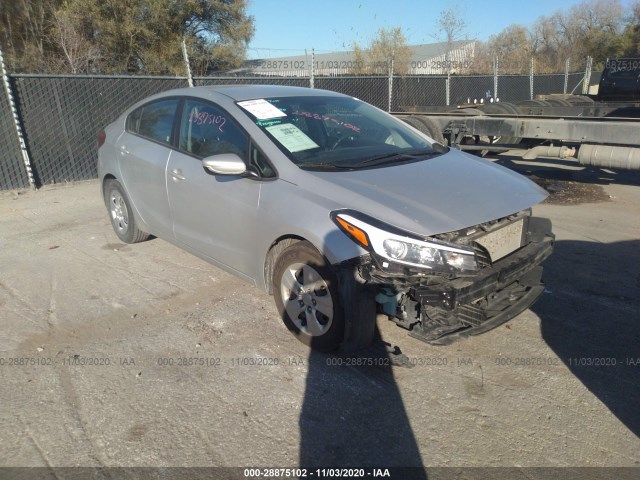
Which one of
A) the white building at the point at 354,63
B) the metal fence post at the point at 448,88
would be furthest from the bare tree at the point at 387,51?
the metal fence post at the point at 448,88

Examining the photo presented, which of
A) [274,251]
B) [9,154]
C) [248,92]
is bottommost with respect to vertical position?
[274,251]

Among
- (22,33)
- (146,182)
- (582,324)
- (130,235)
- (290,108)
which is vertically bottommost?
(582,324)

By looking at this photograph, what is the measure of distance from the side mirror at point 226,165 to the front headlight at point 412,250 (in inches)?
42.4

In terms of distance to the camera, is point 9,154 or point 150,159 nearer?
point 150,159

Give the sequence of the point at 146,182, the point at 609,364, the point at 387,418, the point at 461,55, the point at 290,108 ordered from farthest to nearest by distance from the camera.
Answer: the point at 461,55 < the point at 146,182 < the point at 290,108 < the point at 609,364 < the point at 387,418

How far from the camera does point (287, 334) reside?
3787mm

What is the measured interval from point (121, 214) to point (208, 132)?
2.04 metres

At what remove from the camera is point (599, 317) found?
400cm

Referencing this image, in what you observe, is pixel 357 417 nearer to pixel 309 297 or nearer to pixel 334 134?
pixel 309 297

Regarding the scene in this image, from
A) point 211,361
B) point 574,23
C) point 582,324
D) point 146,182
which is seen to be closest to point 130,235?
point 146,182

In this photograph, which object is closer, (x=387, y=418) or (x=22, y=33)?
(x=387, y=418)

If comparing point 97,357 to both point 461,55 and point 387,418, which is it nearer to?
point 387,418

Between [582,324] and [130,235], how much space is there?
446 centimetres

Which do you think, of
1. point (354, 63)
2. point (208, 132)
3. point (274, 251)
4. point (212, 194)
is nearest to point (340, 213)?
point (274, 251)
